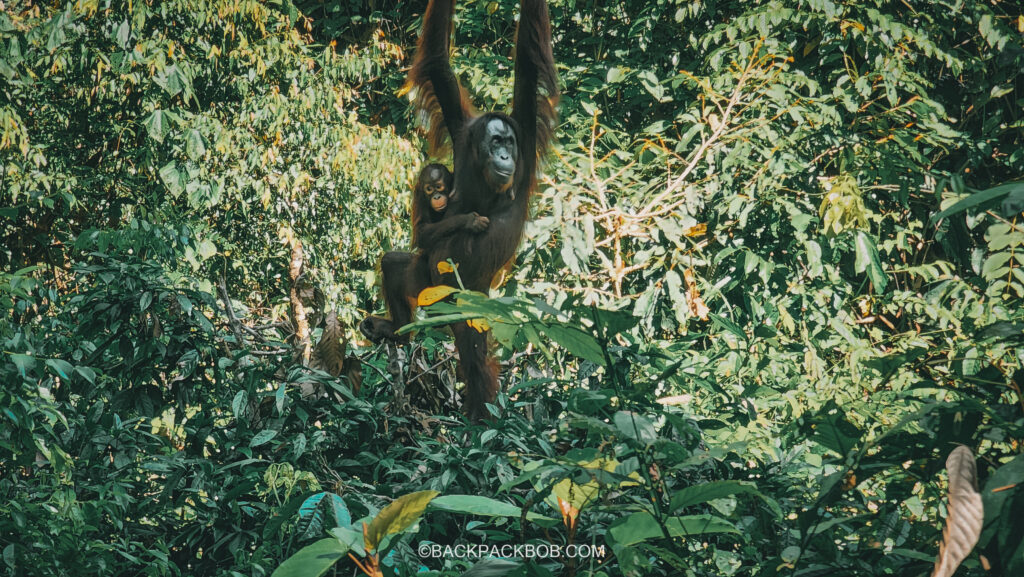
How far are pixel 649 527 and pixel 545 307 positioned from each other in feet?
0.99

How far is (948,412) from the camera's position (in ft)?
2.76

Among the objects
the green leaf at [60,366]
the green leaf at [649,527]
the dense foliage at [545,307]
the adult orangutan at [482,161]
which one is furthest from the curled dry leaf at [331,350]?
the green leaf at [649,527]

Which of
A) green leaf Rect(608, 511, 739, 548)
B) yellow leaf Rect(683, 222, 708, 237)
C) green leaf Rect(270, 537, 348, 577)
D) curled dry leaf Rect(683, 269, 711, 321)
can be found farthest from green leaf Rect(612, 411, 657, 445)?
yellow leaf Rect(683, 222, 708, 237)

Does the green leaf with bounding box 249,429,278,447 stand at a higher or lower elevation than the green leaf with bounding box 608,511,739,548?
lower

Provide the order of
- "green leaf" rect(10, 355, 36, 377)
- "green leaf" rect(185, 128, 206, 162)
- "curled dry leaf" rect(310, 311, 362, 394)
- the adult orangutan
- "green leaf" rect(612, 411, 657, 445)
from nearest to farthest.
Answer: "green leaf" rect(612, 411, 657, 445) → "green leaf" rect(10, 355, 36, 377) → "curled dry leaf" rect(310, 311, 362, 394) → the adult orangutan → "green leaf" rect(185, 128, 206, 162)

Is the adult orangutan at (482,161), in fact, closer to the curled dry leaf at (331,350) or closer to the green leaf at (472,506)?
the curled dry leaf at (331,350)

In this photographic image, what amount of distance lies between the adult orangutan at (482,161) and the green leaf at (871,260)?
101cm

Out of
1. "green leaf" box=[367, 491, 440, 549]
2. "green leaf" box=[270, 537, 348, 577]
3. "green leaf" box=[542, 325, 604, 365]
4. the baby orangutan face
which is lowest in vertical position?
"green leaf" box=[270, 537, 348, 577]

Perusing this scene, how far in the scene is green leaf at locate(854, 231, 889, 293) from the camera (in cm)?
225

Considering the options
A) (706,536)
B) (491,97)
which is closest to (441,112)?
(706,536)

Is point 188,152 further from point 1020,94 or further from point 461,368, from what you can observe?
point 1020,94

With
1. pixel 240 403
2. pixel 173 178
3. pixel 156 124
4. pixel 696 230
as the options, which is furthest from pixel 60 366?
pixel 173 178

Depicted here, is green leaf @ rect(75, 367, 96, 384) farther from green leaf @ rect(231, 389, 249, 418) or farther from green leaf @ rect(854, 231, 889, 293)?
green leaf @ rect(854, 231, 889, 293)

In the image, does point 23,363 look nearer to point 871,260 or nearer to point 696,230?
point 871,260
